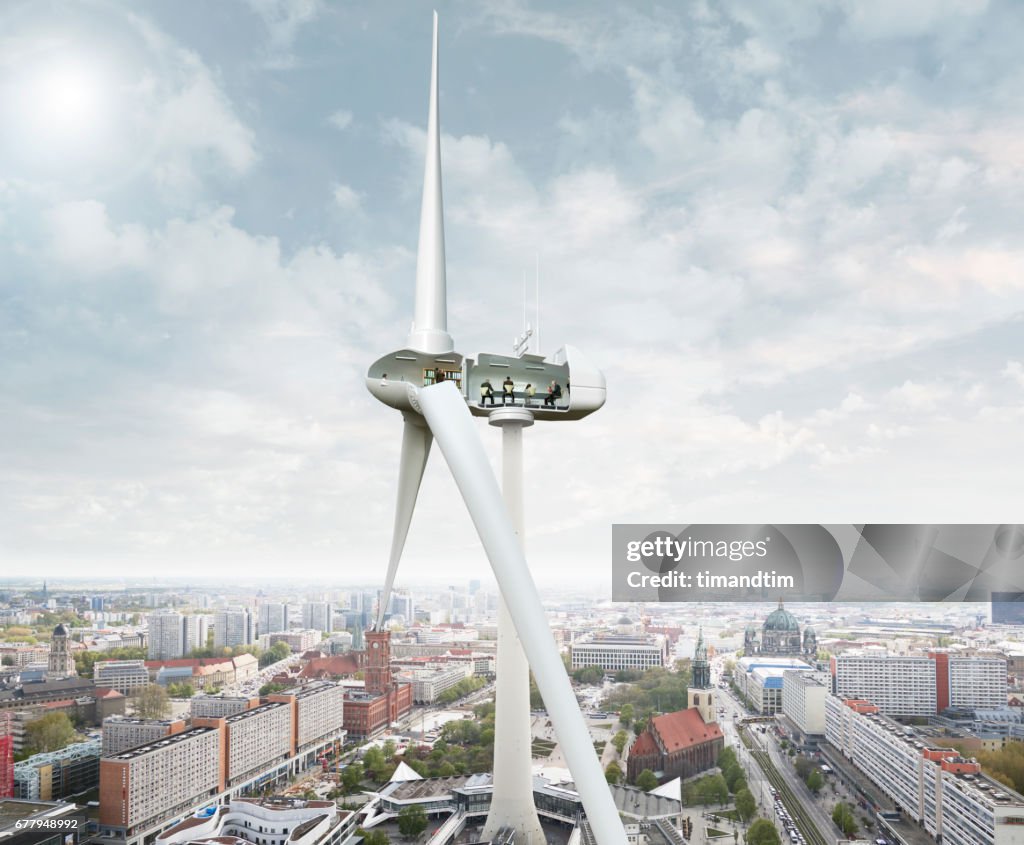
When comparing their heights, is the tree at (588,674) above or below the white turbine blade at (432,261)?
below

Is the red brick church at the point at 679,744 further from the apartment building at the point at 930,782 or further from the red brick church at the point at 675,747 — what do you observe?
the apartment building at the point at 930,782

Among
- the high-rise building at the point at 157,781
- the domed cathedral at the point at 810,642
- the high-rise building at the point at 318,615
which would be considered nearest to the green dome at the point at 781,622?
the domed cathedral at the point at 810,642

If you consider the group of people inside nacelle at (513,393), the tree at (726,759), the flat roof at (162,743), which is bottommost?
the tree at (726,759)

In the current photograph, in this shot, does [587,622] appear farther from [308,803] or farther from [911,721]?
[308,803]

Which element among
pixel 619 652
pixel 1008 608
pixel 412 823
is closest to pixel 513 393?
pixel 412 823

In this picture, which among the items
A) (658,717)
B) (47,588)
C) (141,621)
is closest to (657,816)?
(658,717)

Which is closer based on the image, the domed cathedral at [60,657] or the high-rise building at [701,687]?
the high-rise building at [701,687]

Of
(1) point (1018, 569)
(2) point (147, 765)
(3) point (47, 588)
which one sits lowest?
(2) point (147, 765)
